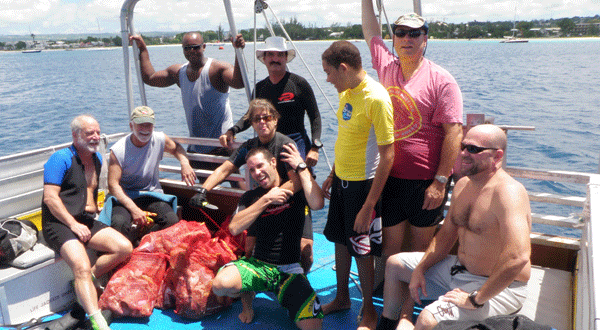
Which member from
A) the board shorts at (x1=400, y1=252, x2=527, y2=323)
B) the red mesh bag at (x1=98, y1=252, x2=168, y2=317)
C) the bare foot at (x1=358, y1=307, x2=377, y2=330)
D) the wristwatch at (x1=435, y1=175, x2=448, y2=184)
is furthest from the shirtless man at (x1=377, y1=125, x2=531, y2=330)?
the red mesh bag at (x1=98, y1=252, x2=168, y2=317)

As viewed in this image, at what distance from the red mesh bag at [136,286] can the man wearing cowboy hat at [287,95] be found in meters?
1.17

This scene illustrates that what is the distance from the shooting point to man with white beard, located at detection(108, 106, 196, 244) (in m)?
3.69

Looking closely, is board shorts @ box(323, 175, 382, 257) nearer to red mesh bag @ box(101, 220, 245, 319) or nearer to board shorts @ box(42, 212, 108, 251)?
red mesh bag @ box(101, 220, 245, 319)

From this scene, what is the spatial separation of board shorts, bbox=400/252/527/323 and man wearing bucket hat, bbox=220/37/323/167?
124 cm

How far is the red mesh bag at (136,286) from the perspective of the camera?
10.8 feet

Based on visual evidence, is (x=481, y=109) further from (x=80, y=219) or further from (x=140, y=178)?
(x=80, y=219)

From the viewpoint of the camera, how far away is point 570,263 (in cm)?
318

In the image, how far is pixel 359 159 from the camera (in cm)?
280

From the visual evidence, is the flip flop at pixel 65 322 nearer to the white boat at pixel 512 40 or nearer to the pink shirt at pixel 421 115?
the pink shirt at pixel 421 115

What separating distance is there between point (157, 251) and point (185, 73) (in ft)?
5.73

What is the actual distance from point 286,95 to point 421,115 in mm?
1158

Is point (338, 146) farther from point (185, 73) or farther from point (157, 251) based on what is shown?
point (185, 73)

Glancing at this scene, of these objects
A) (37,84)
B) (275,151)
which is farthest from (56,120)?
(275,151)

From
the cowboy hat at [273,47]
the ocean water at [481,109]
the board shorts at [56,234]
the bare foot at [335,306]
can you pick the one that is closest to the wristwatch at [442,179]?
the bare foot at [335,306]
